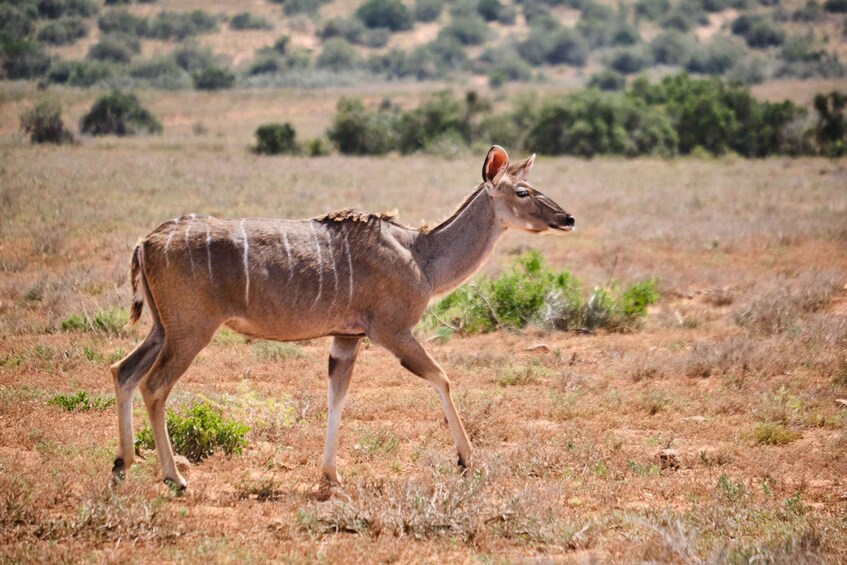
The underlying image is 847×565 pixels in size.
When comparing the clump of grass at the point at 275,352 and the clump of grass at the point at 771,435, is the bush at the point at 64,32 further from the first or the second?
the clump of grass at the point at 771,435

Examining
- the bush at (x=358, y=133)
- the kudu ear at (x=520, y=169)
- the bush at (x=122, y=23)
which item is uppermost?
the kudu ear at (x=520, y=169)

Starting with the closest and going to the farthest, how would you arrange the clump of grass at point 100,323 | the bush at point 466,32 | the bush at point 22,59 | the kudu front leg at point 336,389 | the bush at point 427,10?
1. the kudu front leg at point 336,389
2. the clump of grass at point 100,323
3. the bush at point 22,59
4. the bush at point 466,32
5. the bush at point 427,10

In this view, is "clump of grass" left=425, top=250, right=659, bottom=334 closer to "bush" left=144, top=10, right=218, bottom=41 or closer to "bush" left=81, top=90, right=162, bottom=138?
"bush" left=81, top=90, right=162, bottom=138

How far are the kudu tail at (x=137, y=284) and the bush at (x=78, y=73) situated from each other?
4048cm

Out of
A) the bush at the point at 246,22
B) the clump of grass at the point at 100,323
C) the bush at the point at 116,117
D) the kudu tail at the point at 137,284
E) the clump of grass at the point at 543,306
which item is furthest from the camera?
the bush at the point at 246,22

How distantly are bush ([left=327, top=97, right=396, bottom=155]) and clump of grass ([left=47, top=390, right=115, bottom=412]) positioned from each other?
1164 inches

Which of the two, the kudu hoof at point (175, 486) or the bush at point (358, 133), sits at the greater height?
the kudu hoof at point (175, 486)

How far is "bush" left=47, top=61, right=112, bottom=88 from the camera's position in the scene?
45.4 m

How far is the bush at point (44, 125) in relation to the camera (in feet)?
109

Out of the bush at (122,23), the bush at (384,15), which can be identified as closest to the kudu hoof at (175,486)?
the bush at (122,23)

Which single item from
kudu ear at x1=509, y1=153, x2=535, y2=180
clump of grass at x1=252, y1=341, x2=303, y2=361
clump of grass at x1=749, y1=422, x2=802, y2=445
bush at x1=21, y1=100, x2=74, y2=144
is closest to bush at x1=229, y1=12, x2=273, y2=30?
bush at x1=21, y1=100, x2=74, y2=144

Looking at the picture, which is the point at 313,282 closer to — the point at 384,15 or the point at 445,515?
the point at 445,515

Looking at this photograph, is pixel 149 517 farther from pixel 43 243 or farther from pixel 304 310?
pixel 43 243

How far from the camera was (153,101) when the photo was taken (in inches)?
1928
